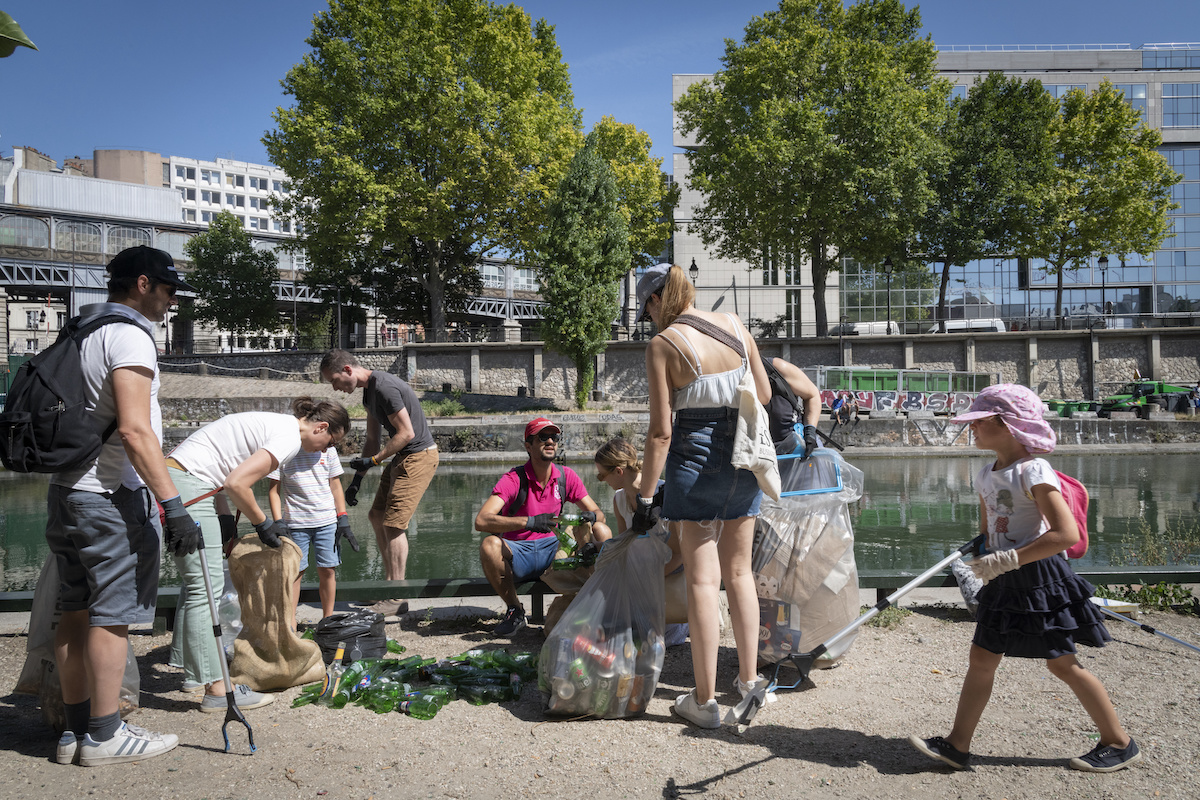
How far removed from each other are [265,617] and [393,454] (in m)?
1.89

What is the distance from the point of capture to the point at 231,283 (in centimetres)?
4325

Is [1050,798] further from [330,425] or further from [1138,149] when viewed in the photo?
[1138,149]

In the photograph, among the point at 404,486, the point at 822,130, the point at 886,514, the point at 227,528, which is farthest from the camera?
the point at 822,130

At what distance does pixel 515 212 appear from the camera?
3394 centimetres

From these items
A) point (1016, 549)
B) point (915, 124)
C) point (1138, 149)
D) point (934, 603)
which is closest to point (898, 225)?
point (915, 124)

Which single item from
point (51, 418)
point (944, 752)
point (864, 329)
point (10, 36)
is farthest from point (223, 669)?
point (864, 329)

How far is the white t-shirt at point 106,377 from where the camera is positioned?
289 cm

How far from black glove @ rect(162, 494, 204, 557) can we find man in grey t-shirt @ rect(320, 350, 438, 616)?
2221mm

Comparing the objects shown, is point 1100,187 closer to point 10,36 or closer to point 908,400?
point 908,400

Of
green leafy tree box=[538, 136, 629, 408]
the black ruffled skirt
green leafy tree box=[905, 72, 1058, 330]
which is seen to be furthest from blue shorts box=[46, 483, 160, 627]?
green leafy tree box=[905, 72, 1058, 330]

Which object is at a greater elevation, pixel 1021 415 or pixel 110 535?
pixel 1021 415

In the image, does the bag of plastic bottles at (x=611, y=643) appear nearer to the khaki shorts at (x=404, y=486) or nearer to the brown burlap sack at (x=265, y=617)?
the brown burlap sack at (x=265, y=617)

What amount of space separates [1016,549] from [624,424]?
2176 cm

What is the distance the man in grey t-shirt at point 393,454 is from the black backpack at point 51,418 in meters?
2.30
